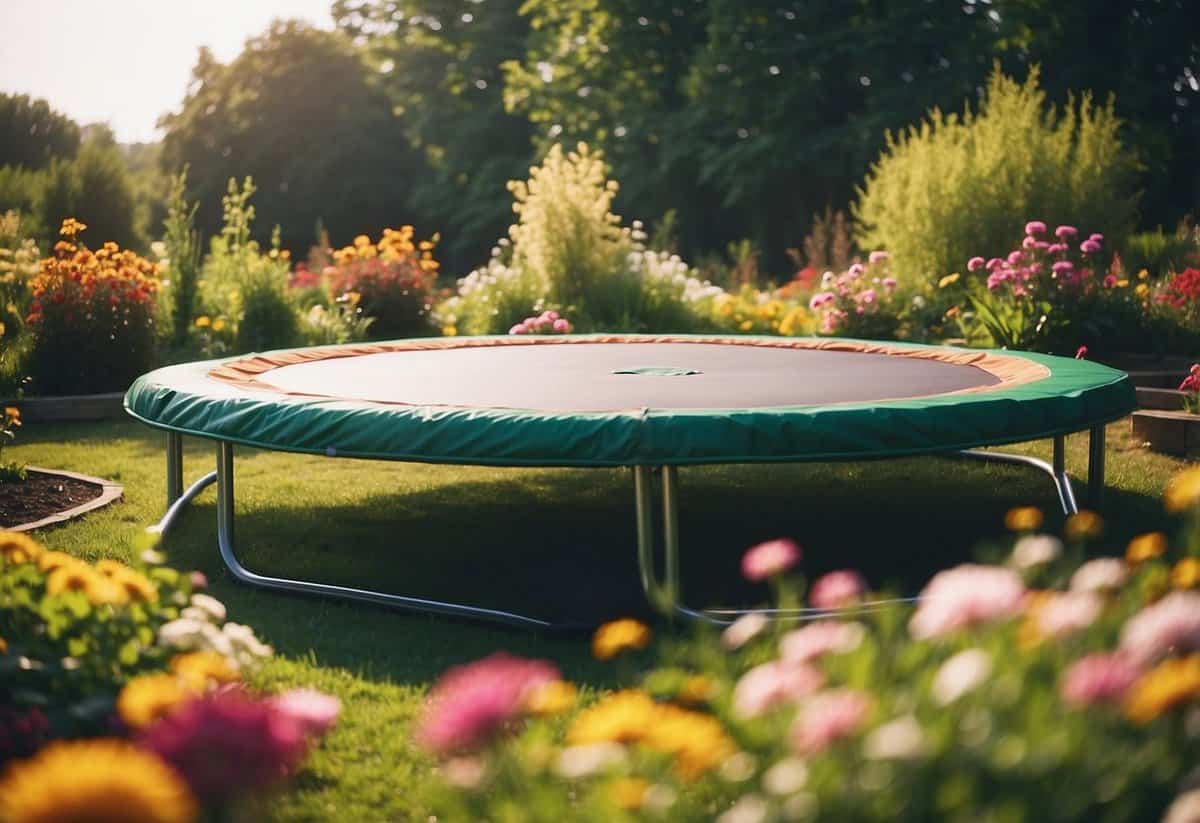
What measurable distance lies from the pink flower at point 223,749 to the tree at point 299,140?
20.5 m

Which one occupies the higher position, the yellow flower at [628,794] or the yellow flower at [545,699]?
the yellow flower at [545,699]

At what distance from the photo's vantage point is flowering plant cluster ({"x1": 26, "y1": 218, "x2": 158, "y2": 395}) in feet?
17.2

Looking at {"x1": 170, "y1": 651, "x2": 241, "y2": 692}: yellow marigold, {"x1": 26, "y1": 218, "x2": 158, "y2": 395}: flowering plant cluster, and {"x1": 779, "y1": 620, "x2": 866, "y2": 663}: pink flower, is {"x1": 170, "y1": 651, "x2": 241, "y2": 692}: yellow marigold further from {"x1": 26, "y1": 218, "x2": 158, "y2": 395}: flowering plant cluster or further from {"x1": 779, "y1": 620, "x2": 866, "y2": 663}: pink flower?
{"x1": 26, "y1": 218, "x2": 158, "y2": 395}: flowering plant cluster

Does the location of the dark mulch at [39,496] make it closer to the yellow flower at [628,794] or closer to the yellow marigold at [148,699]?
the yellow marigold at [148,699]

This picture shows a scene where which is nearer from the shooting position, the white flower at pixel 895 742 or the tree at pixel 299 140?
the white flower at pixel 895 742

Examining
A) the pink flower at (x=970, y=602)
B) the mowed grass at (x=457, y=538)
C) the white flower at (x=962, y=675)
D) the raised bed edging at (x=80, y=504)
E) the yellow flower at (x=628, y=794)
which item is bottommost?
the mowed grass at (x=457, y=538)

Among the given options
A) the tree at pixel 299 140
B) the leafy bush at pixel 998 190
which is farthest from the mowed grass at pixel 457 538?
the tree at pixel 299 140

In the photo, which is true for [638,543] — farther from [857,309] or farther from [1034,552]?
[857,309]

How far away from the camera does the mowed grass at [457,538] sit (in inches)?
82.4

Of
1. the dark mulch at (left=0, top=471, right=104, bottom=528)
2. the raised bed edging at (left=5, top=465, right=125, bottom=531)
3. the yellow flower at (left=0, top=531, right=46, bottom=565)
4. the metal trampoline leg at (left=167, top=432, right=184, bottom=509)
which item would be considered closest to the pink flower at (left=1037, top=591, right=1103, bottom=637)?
the yellow flower at (left=0, top=531, right=46, bottom=565)

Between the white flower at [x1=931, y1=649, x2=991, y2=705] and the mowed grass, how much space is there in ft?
2.87

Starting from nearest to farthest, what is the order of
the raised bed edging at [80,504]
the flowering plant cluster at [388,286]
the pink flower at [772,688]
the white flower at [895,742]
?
the white flower at [895,742] → the pink flower at [772,688] → the raised bed edging at [80,504] → the flowering plant cluster at [388,286]

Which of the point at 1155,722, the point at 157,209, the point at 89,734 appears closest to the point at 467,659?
the point at 89,734

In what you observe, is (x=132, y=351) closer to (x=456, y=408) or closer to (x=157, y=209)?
Result: (x=456, y=408)
